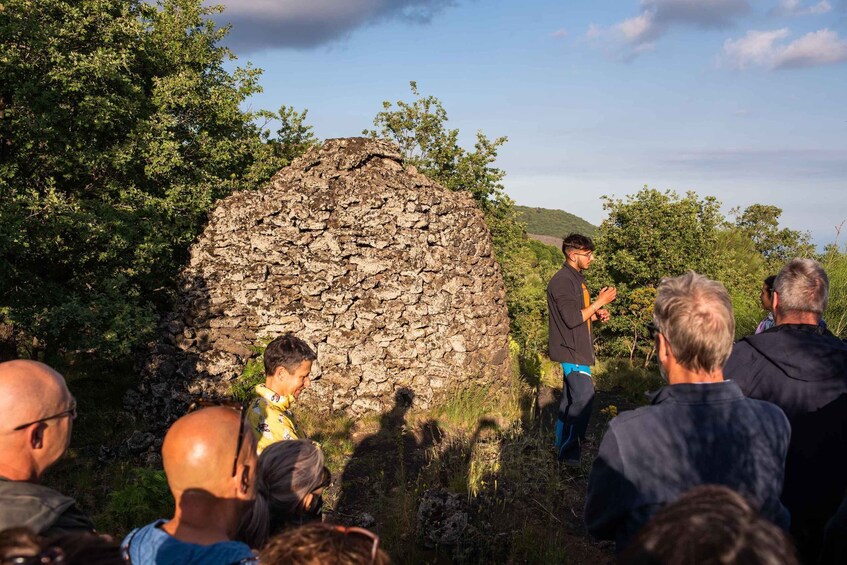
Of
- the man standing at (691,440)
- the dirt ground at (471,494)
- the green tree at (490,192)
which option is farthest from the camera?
the green tree at (490,192)

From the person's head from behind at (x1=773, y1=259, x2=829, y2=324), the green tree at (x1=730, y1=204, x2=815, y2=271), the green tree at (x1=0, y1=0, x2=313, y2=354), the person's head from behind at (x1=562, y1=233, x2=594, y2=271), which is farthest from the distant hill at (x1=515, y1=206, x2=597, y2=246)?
the person's head from behind at (x1=773, y1=259, x2=829, y2=324)

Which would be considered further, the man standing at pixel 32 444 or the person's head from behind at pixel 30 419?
the person's head from behind at pixel 30 419

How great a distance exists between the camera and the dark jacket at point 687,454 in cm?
202

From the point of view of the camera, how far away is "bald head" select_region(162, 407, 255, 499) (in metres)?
1.83

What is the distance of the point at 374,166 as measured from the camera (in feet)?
28.4

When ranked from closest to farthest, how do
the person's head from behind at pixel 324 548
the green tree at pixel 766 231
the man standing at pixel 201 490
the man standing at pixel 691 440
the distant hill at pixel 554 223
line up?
1. the person's head from behind at pixel 324 548
2. the man standing at pixel 201 490
3. the man standing at pixel 691 440
4. the green tree at pixel 766 231
5. the distant hill at pixel 554 223

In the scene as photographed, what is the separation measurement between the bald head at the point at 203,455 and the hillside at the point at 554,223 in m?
75.1

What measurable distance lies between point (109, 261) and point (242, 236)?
96.1 inches

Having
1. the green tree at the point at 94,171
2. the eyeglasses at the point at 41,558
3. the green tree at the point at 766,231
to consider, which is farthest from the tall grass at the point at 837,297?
A: the green tree at the point at 766,231

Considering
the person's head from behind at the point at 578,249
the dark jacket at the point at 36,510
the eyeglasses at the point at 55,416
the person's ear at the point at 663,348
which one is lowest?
the dark jacket at the point at 36,510

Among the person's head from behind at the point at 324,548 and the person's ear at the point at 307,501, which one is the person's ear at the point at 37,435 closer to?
the person's ear at the point at 307,501

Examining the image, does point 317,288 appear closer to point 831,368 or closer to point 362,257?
point 362,257

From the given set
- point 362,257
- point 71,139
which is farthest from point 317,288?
point 71,139

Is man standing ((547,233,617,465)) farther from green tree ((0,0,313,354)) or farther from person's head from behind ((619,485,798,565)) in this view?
green tree ((0,0,313,354))
